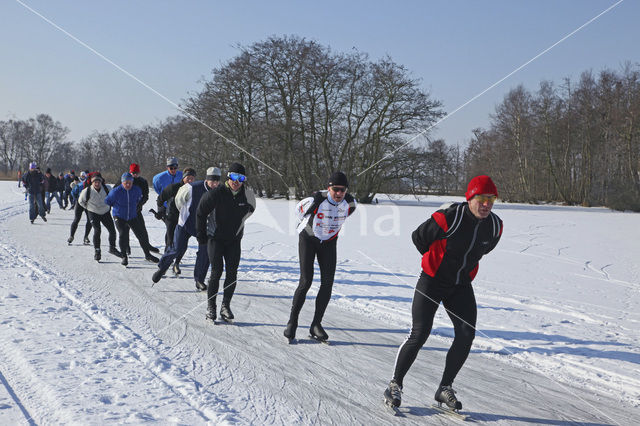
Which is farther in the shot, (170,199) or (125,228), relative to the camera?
(125,228)

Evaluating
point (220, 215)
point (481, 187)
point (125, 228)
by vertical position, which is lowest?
point (125, 228)

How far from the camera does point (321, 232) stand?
4949mm

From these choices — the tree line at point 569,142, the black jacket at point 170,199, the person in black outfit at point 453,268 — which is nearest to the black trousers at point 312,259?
the person in black outfit at point 453,268

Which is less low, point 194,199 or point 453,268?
point 194,199

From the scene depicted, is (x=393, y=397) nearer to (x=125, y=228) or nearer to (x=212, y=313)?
(x=212, y=313)

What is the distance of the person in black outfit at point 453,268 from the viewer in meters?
3.37

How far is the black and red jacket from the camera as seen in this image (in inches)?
133

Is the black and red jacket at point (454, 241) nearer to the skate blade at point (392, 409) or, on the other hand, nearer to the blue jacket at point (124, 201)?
the skate blade at point (392, 409)

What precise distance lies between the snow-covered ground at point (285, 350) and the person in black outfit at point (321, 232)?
1.50 ft

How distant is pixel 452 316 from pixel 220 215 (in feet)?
9.92

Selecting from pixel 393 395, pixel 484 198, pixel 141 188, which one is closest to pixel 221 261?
pixel 393 395

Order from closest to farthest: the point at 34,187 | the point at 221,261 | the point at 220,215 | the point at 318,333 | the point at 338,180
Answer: the point at 338,180 < the point at 318,333 < the point at 220,215 < the point at 221,261 < the point at 34,187

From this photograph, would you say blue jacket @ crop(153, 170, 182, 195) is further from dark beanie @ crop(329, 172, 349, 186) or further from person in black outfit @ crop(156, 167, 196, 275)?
dark beanie @ crop(329, 172, 349, 186)

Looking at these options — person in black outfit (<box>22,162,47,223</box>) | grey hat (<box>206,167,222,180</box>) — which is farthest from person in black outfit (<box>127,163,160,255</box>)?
person in black outfit (<box>22,162,47,223</box>)
